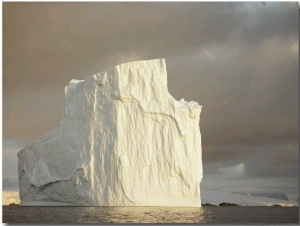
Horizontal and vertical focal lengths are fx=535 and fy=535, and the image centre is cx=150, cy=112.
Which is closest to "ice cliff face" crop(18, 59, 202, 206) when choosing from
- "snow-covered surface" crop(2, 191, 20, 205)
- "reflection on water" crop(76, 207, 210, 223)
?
"reflection on water" crop(76, 207, 210, 223)

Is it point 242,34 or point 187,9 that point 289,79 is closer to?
point 242,34

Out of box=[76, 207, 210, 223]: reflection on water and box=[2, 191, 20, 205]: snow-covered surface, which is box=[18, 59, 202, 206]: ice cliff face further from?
box=[2, 191, 20, 205]: snow-covered surface

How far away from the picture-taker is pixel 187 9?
40.8 feet

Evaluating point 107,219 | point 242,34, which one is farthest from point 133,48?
point 107,219

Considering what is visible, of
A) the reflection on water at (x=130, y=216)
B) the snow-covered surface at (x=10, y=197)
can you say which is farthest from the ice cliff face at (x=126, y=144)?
the snow-covered surface at (x=10, y=197)

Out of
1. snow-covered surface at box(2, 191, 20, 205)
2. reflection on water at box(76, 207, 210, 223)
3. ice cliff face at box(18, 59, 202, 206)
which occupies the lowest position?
reflection on water at box(76, 207, 210, 223)

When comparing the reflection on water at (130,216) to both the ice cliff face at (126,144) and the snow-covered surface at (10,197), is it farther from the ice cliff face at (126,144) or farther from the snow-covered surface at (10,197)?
the snow-covered surface at (10,197)

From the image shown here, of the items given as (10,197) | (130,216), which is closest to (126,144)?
(130,216)

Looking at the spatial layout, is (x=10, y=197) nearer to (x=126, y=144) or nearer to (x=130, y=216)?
(x=126, y=144)

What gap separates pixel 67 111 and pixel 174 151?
10.4ft

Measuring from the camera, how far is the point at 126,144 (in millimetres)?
13586

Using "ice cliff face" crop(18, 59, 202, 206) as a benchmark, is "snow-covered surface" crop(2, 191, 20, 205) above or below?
below

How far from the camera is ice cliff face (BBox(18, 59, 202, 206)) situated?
13.4 metres

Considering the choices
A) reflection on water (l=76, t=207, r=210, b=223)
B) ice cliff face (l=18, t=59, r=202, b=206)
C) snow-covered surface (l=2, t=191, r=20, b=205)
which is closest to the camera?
reflection on water (l=76, t=207, r=210, b=223)
